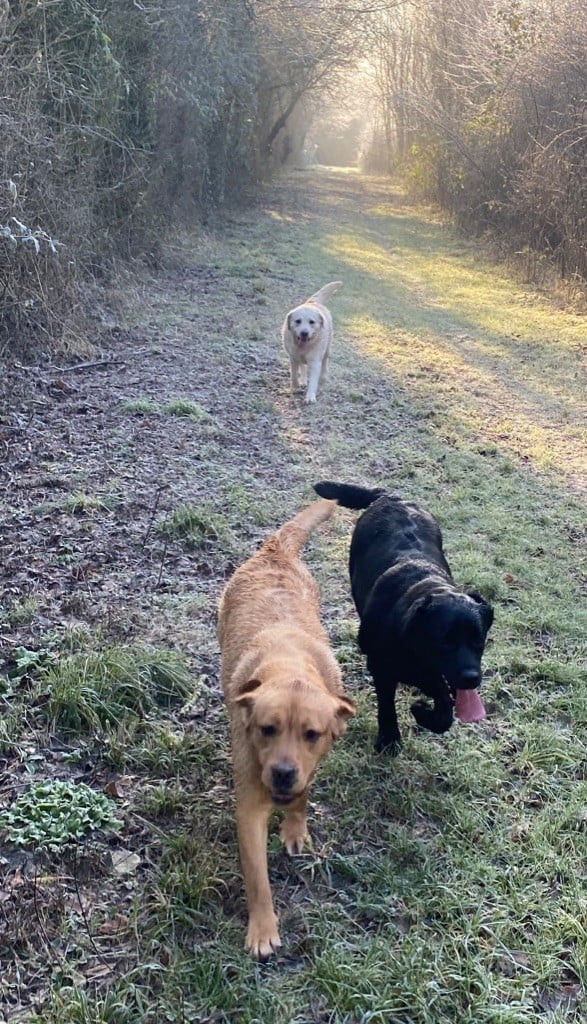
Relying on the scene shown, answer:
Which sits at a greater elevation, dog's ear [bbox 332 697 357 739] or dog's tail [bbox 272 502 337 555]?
dog's tail [bbox 272 502 337 555]

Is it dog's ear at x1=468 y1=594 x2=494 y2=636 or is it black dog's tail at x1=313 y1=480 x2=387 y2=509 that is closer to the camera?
dog's ear at x1=468 y1=594 x2=494 y2=636

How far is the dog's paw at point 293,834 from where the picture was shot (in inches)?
120

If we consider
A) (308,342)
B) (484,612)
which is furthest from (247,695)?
(308,342)

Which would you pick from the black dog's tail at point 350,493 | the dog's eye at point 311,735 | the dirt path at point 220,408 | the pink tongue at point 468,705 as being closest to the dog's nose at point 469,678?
the pink tongue at point 468,705

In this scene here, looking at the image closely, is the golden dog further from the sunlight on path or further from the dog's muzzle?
the sunlight on path

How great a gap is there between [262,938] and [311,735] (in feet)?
2.14

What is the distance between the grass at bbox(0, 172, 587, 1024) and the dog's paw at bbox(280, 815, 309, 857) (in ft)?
0.16

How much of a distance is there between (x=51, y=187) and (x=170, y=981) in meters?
8.07

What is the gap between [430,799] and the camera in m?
3.36

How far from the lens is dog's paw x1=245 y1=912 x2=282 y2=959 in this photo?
258cm

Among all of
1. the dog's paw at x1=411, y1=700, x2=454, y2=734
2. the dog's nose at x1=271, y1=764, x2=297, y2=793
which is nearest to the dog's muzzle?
the dog's nose at x1=271, y1=764, x2=297, y2=793

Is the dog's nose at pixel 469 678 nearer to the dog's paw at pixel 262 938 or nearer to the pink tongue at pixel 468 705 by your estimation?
the pink tongue at pixel 468 705

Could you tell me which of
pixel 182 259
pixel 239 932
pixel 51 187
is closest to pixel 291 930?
pixel 239 932

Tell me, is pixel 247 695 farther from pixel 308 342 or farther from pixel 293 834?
pixel 308 342
